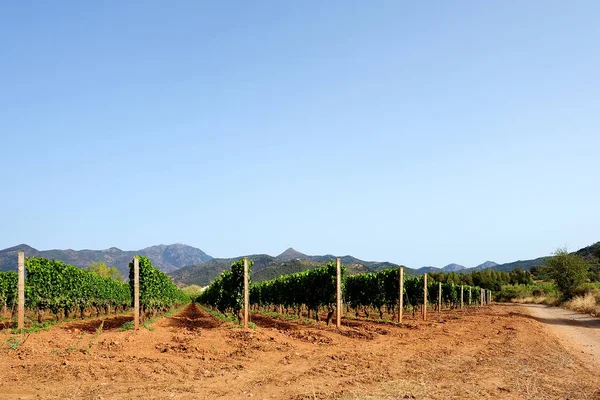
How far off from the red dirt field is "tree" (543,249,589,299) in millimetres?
36393

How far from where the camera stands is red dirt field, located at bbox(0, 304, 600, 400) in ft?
23.2

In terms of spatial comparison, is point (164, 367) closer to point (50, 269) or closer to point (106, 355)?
point (106, 355)

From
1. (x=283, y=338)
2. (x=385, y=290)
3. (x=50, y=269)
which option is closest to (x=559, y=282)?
(x=385, y=290)

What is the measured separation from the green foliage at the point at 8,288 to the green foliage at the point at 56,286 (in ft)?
7.79

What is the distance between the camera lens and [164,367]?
28.8ft

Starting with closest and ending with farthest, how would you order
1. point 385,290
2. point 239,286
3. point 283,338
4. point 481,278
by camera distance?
point 283,338 → point 239,286 → point 385,290 → point 481,278

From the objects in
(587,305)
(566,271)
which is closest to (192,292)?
(566,271)

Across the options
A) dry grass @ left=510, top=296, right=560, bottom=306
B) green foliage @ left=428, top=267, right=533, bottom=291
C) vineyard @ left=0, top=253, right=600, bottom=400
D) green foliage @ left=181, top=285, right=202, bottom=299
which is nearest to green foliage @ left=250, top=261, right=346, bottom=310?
vineyard @ left=0, top=253, right=600, bottom=400

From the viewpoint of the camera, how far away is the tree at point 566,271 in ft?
145

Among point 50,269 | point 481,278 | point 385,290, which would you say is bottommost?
point 481,278

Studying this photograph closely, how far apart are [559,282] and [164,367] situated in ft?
159

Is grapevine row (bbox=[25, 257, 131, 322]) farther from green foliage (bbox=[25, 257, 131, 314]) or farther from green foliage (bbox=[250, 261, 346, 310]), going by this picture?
green foliage (bbox=[250, 261, 346, 310])

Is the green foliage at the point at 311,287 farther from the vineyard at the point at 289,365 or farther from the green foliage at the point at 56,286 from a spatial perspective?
the green foliage at the point at 56,286

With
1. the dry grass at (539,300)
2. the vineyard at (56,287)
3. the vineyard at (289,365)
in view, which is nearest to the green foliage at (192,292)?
the dry grass at (539,300)
